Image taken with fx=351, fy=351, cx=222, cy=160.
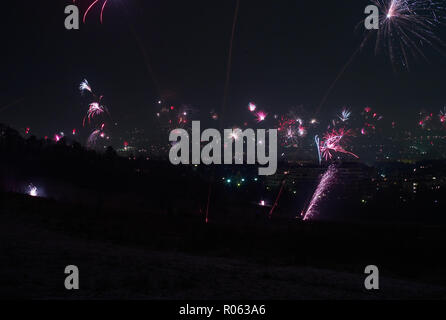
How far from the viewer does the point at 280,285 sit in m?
8.02

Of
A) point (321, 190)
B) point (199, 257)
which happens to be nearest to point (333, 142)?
point (321, 190)

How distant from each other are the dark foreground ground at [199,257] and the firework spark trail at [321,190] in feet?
54.1

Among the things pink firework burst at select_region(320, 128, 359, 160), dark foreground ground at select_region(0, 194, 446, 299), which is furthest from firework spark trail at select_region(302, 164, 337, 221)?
dark foreground ground at select_region(0, 194, 446, 299)

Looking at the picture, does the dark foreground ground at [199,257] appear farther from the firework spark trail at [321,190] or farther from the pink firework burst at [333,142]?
the firework spark trail at [321,190]

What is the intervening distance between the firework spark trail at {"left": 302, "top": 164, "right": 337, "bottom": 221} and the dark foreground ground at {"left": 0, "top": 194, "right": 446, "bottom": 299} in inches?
649

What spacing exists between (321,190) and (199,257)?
111ft

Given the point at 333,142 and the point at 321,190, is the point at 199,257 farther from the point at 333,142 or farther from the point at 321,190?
the point at 321,190

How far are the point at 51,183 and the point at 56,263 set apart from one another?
81.5 ft

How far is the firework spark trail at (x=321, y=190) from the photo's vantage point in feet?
118

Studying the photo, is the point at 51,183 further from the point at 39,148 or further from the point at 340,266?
the point at 340,266

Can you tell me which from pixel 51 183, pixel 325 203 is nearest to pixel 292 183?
pixel 325 203

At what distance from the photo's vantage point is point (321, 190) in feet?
140

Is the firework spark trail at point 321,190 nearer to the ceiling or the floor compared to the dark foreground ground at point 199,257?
nearer to the ceiling

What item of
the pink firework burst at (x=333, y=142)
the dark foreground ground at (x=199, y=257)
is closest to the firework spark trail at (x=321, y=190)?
the pink firework burst at (x=333, y=142)
